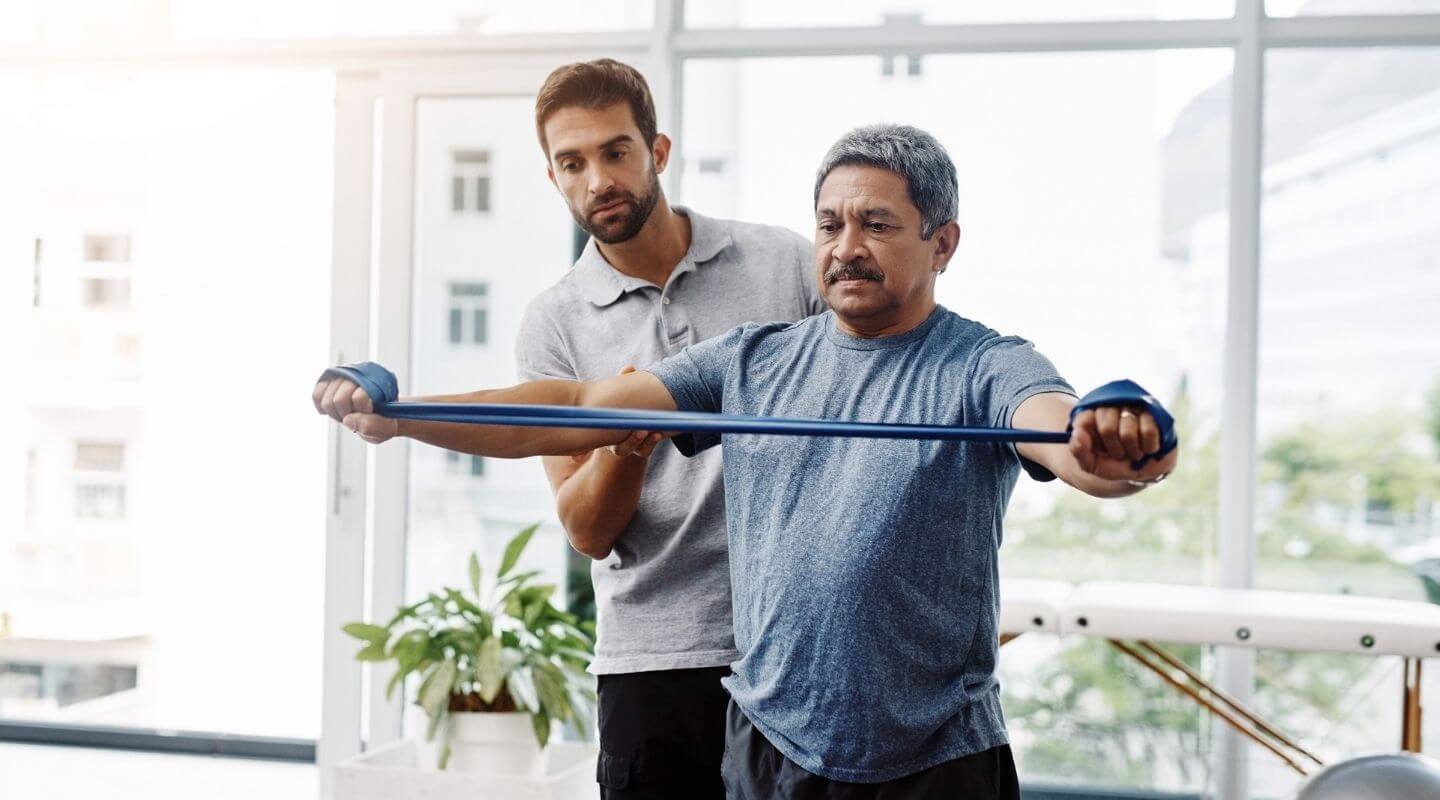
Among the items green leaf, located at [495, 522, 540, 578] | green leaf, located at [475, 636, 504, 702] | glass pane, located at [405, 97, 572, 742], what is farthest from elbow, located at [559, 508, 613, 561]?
glass pane, located at [405, 97, 572, 742]

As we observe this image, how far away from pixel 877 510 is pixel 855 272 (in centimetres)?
27

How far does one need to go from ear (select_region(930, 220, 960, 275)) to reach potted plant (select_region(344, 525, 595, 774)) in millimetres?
1876

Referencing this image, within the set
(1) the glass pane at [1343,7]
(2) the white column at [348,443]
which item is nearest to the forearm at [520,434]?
(2) the white column at [348,443]

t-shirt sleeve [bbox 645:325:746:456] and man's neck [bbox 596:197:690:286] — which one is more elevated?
man's neck [bbox 596:197:690:286]

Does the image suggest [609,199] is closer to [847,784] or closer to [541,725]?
[847,784]

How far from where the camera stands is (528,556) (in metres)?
4.04

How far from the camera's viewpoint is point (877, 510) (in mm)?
1457

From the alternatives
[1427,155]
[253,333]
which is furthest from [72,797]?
[1427,155]

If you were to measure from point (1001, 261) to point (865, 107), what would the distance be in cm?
59

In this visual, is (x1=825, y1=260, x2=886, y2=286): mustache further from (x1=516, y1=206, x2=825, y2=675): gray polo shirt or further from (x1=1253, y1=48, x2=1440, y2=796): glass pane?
(x1=1253, y1=48, x2=1440, y2=796): glass pane

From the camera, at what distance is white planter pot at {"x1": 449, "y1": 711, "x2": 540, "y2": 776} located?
10.4 feet

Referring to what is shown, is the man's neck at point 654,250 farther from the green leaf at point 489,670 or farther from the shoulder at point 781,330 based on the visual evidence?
the green leaf at point 489,670

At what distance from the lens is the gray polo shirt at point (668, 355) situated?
6.32ft

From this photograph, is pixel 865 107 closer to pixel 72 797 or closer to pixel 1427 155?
pixel 1427 155
